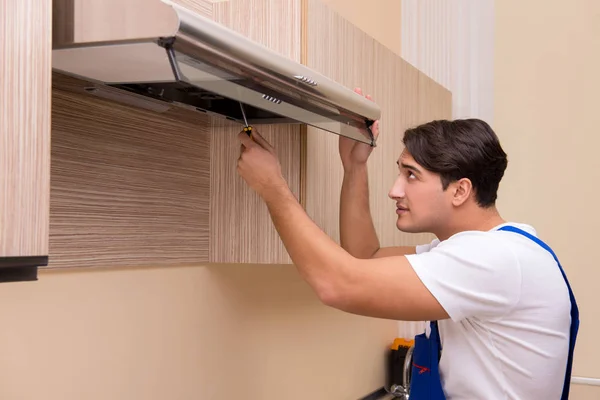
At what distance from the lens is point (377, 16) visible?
270 cm

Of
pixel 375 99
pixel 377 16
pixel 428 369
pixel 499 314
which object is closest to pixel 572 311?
pixel 499 314

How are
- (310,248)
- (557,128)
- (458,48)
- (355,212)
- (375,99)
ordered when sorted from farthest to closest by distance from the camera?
(458,48)
(557,128)
(375,99)
(355,212)
(310,248)

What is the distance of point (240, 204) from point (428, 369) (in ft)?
1.88

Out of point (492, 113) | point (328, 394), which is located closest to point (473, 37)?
point (492, 113)

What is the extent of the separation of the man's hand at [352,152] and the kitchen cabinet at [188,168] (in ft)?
0.11

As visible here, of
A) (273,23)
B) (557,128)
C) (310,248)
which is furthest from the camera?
(557,128)

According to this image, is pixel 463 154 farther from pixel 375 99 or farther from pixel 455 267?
pixel 375 99

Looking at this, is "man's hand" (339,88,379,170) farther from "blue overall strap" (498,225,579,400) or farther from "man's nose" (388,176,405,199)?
"blue overall strap" (498,225,579,400)

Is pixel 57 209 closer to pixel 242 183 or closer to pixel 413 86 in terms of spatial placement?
pixel 242 183

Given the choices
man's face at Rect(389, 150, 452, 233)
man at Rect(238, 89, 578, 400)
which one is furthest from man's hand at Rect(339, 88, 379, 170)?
man's face at Rect(389, 150, 452, 233)

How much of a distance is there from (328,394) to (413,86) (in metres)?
1.02

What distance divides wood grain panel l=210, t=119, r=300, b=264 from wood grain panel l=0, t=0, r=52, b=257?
734 mm

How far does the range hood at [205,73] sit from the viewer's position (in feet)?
3.06

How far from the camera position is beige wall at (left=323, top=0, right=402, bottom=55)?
2.45 meters
